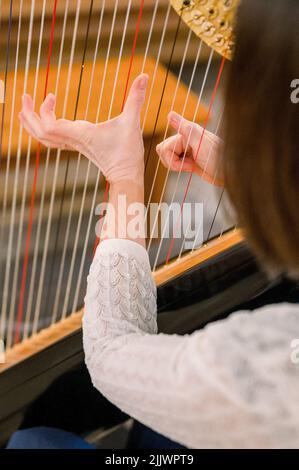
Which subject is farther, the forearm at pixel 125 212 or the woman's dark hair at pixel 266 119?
the forearm at pixel 125 212

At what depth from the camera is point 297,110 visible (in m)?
0.60

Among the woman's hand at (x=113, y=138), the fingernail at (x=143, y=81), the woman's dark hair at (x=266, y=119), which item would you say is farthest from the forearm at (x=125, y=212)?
the woman's dark hair at (x=266, y=119)

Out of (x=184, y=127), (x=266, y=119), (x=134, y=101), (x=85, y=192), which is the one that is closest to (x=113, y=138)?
(x=134, y=101)

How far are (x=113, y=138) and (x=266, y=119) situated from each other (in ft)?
1.09

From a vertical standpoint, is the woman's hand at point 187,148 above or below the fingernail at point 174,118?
below

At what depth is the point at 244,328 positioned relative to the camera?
67 cm

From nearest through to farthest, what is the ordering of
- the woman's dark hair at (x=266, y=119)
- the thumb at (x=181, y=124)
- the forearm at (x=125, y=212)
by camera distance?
the woman's dark hair at (x=266, y=119), the forearm at (x=125, y=212), the thumb at (x=181, y=124)

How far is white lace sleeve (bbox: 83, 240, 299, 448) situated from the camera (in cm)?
64

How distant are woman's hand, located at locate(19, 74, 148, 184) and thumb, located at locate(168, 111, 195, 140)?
0.12 metres

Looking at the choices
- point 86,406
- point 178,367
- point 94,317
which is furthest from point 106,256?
point 86,406

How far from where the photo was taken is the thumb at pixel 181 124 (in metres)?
1.01

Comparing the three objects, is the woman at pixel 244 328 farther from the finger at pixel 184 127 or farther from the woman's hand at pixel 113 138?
the finger at pixel 184 127

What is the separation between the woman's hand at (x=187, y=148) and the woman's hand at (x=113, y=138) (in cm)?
12

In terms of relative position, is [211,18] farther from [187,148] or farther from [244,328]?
[244,328]
